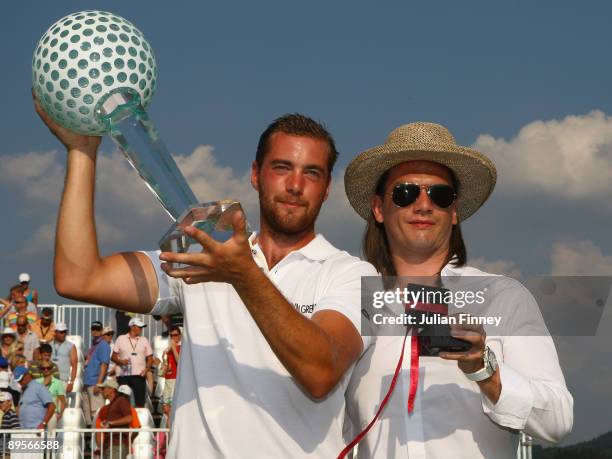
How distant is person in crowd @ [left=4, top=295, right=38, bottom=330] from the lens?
1589 cm

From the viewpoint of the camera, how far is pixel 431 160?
175 inches

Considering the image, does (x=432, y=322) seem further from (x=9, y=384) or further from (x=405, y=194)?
(x=9, y=384)

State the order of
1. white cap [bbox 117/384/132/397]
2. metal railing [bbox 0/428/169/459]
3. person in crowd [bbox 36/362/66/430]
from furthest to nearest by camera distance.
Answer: person in crowd [bbox 36/362/66/430] → white cap [bbox 117/384/132/397] → metal railing [bbox 0/428/169/459]

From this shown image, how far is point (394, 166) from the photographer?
450cm

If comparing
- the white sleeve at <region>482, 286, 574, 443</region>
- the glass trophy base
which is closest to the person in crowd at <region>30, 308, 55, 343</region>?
the white sleeve at <region>482, 286, 574, 443</region>

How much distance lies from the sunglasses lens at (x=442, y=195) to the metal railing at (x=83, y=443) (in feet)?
28.0

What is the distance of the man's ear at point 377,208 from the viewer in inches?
177

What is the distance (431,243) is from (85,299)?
60.8 inches

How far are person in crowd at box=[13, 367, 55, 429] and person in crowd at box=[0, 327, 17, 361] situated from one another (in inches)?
71.6

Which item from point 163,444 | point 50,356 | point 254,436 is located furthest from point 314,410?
point 50,356

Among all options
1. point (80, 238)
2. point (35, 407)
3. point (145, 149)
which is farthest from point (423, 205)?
point (35, 407)

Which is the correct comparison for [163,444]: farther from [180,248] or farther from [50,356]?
[180,248]

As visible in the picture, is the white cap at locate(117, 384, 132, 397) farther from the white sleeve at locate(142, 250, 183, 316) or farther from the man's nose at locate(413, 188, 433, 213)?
the man's nose at locate(413, 188, 433, 213)

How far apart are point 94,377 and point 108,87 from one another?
12.2 metres
